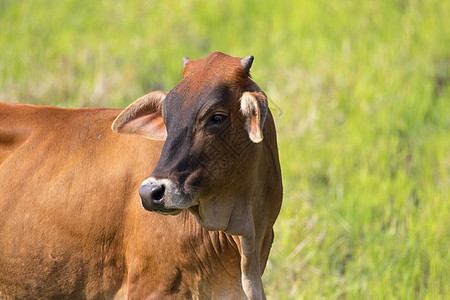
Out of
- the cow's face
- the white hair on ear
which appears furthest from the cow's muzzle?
the white hair on ear

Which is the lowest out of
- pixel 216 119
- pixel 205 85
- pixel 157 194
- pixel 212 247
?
Result: pixel 212 247

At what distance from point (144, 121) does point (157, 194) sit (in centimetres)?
70

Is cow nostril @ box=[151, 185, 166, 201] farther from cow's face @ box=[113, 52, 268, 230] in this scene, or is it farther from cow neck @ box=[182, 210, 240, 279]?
cow neck @ box=[182, 210, 240, 279]

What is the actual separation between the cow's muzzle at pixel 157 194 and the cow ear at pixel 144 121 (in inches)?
22.9

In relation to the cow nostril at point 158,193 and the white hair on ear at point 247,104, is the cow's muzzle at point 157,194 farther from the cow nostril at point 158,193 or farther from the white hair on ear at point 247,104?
the white hair on ear at point 247,104

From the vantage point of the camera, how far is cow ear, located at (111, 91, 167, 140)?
3609 mm

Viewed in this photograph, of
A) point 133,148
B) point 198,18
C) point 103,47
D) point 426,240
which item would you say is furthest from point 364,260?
point 198,18

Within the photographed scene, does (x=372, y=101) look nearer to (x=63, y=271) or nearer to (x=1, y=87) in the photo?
(x=1, y=87)

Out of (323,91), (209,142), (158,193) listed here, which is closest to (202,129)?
(209,142)

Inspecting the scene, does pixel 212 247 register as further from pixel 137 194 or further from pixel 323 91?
pixel 323 91

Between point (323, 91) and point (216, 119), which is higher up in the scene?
Result: point (216, 119)

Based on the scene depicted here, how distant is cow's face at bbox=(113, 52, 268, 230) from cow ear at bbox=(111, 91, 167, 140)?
0.24m

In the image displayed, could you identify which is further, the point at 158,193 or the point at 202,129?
the point at 202,129

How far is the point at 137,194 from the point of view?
3.74 meters
